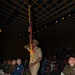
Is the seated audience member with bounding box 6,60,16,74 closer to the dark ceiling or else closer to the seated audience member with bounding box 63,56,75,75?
the seated audience member with bounding box 63,56,75,75

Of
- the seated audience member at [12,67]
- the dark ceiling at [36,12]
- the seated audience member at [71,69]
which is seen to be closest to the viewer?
the seated audience member at [71,69]

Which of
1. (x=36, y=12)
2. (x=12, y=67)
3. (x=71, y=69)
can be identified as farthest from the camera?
(x=36, y=12)

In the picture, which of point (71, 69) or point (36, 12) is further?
point (36, 12)

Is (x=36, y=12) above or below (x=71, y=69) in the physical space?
above

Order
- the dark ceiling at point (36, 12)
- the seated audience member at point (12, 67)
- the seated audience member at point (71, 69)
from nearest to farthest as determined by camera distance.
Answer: the seated audience member at point (71, 69), the seated audience member at point (12, 67), the dark ceiling at point (36, 12)

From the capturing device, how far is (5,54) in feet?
48.0

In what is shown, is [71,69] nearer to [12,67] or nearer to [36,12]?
[12,67]

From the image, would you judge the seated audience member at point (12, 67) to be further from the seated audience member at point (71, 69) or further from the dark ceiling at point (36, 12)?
the dark ceiling at point (36, 12)

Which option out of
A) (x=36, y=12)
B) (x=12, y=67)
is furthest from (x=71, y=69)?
(x=36, y=12)

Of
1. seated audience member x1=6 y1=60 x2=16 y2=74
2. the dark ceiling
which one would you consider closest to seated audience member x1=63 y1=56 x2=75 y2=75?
seated audience member x1=6 y1=60 x2=16 y2=74

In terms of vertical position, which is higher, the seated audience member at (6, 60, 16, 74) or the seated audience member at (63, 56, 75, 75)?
the seated audience member at (6, 60, 16, 74)

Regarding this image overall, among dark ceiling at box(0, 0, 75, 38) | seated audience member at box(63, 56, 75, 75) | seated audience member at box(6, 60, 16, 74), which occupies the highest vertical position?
dark ceiling at box(0, 0, 75, 38)

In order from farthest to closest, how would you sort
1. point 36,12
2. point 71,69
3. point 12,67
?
1. point 36,12
2. point 12,67
3. point 71,69

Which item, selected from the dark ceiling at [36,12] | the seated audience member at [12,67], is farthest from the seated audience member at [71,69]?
the dark ceiling at [36,12]
